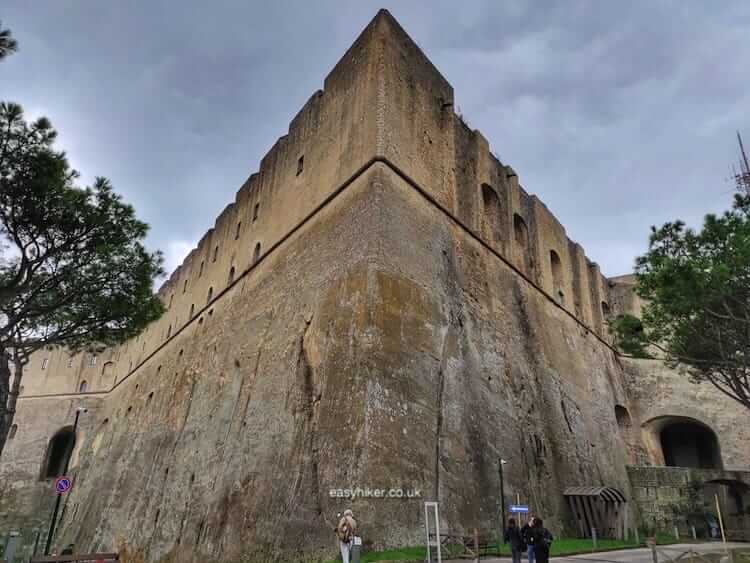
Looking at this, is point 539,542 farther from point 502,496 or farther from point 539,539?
point 502,496

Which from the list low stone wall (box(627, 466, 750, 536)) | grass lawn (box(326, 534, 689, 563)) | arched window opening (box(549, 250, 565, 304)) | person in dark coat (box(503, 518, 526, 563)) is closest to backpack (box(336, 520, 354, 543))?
grass lawn (box(326, 534, 689, 563))

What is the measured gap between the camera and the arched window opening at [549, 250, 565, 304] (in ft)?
65.4

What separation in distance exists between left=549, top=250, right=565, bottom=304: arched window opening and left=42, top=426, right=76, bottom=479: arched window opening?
25.7 m

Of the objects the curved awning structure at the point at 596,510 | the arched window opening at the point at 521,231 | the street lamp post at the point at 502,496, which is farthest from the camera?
the arched window opening at the point at 521,231

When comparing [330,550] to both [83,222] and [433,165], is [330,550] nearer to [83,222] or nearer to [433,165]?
[83,222]

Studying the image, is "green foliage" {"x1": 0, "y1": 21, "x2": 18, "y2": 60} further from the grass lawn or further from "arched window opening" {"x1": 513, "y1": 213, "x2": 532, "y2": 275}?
"arched window opening" {"x1": 513, "y1": 213, "x2": 532, "y2": 275}

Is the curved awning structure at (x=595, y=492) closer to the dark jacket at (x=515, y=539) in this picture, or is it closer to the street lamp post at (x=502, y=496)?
the street lamp post at (x=502, y=496)

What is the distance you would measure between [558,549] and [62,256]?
36.5 ft

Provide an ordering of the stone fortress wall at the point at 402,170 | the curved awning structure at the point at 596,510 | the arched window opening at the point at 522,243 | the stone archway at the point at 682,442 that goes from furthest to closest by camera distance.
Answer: the stone archway at the point at 682,442 < the arched window opening at the point at 522,243 < the stone fortress wall at the point at 402,170 < the curved awning structure at the point at 596,510

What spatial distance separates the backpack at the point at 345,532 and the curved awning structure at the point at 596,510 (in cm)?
811

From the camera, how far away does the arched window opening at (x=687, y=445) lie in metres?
22.4

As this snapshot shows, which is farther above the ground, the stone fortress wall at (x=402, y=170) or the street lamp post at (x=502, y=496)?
the stone fortress wall at (x=402, y=170)

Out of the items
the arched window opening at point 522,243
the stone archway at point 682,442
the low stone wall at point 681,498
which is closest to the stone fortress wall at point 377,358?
the arched window opening at point 522,243

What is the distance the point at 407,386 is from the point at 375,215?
3661 millimetres
